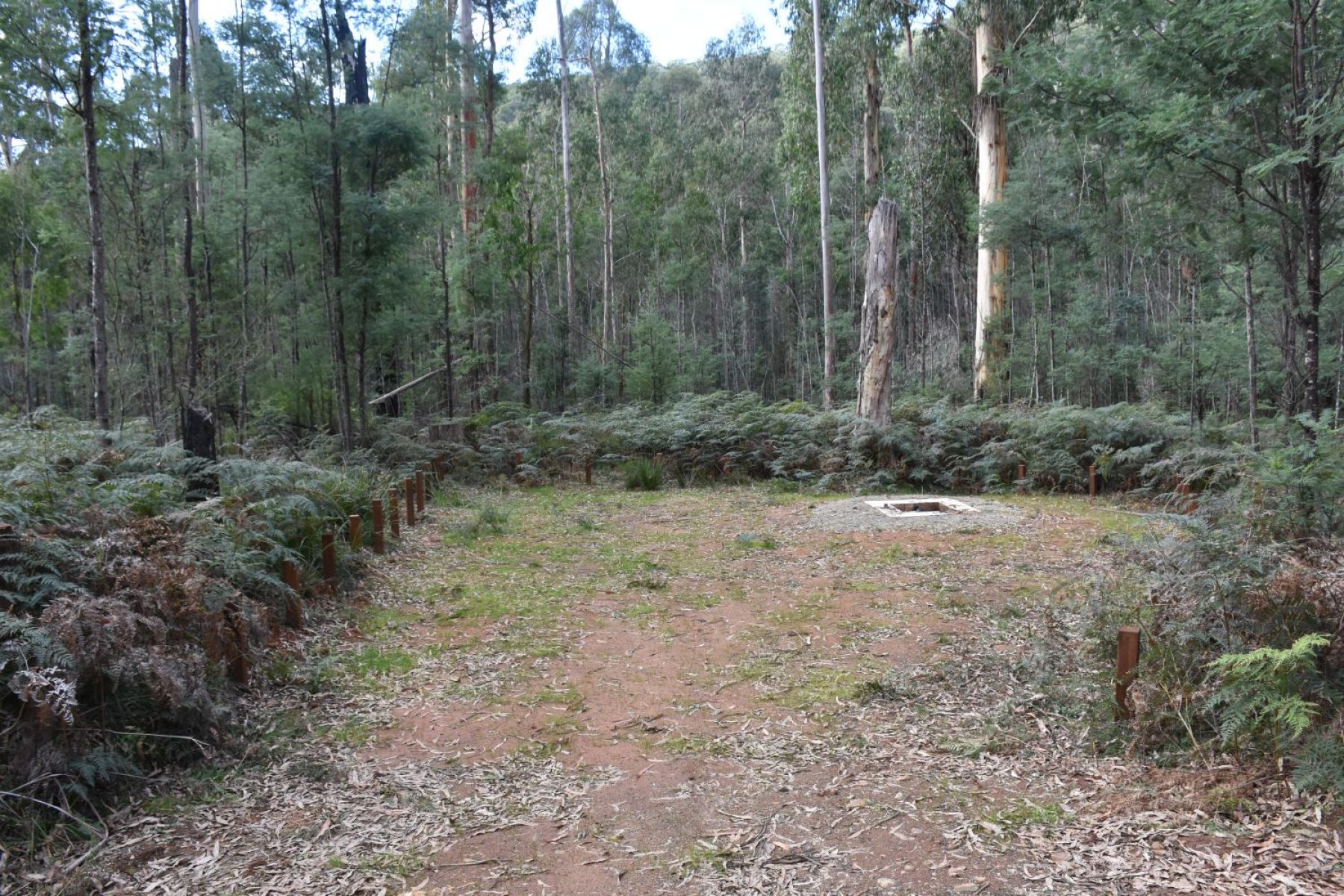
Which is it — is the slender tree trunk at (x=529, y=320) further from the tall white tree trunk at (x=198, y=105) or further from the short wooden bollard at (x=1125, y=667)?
the short wooden bollard at (x=1125, y=667)

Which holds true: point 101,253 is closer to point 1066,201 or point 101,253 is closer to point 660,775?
point 660,775

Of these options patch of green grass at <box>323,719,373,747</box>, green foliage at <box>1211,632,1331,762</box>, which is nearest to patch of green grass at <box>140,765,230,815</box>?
patch of green grass at <box>323,719,373,747</box>

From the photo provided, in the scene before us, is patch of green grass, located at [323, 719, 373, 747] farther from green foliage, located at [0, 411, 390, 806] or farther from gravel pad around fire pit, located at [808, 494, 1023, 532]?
gravel pad around fire pit, located at [808, 494, 1023, 532]

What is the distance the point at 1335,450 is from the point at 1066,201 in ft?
58.1

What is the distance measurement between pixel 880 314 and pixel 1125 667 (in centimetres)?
1057

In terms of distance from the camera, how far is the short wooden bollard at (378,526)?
7.56 metres

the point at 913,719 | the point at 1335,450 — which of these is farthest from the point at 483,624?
the point at 1335,450

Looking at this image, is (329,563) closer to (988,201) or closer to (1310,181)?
(1310,181)

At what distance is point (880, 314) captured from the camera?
13.7 m

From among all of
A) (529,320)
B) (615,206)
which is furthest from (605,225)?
(529,320)

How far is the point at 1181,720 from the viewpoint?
3.44m

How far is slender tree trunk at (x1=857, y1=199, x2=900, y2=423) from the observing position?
13.4 m

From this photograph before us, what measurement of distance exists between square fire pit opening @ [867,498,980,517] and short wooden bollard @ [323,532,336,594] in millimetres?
6218

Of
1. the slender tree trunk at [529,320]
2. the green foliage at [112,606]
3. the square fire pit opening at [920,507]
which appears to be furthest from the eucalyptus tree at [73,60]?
the slender tree trunk at [529,320]
